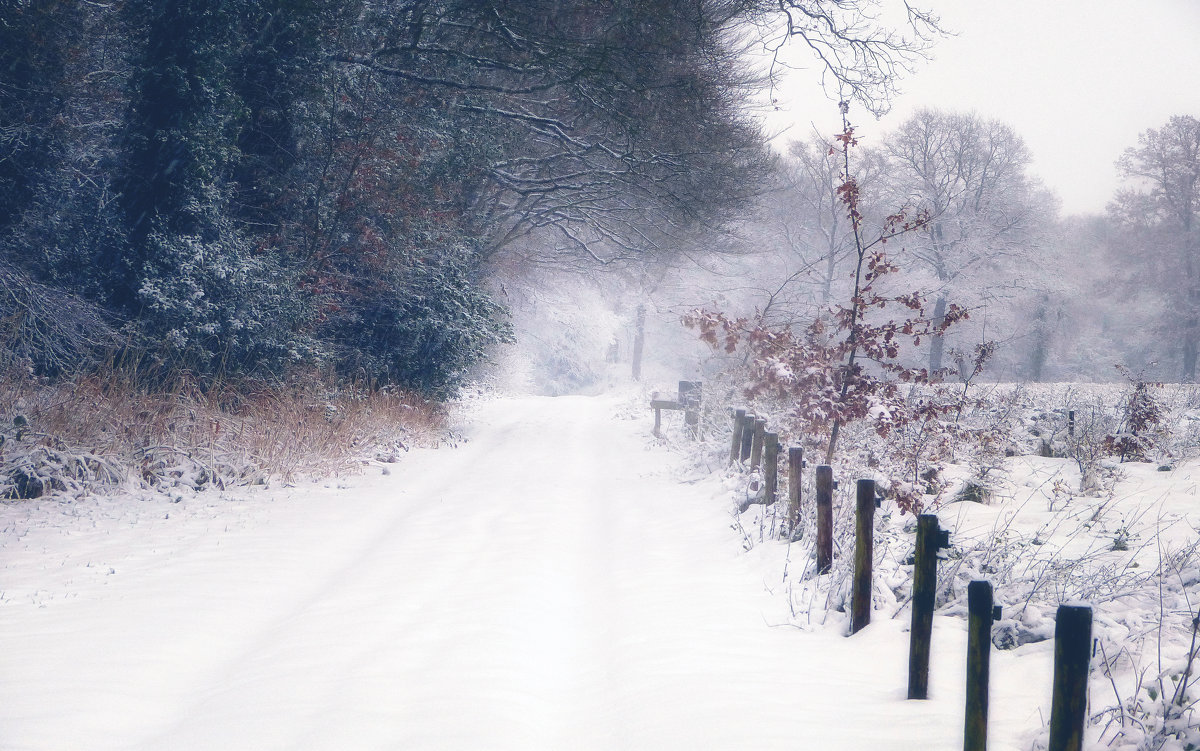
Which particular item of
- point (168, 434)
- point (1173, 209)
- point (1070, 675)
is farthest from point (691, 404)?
point (1173, 209)

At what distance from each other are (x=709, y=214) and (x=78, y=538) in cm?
1265

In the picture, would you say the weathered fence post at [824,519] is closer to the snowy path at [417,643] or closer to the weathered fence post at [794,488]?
the snowy path at [417,643]

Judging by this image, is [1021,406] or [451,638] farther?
[1021,406]

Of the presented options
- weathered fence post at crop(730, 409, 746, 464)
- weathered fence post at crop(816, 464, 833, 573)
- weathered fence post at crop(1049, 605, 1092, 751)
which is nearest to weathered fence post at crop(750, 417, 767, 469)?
weathered fence post at crop(730, 409, 746, 464)

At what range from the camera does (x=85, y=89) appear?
10664 mm

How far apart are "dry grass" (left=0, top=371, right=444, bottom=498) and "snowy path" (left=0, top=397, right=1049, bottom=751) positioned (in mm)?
747

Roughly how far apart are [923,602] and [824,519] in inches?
67.5

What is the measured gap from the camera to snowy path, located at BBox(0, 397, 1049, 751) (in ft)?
11.0

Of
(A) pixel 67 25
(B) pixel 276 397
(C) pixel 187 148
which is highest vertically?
(A) pixel 67 25

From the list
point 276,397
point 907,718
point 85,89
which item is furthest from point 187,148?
point 907,718

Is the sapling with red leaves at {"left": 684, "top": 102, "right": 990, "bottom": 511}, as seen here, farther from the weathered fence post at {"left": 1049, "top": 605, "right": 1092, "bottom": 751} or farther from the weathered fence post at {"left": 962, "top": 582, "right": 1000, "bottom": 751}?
Answer: the weathered fence post at {"left": 1049, "top": 605, "right": 1092, "bottom": 751}

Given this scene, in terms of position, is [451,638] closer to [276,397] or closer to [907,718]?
[907,718]

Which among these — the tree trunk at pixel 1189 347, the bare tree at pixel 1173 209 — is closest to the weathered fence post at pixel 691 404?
the tree trunk at pixel 1189 347

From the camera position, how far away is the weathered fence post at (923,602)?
11.4ft
